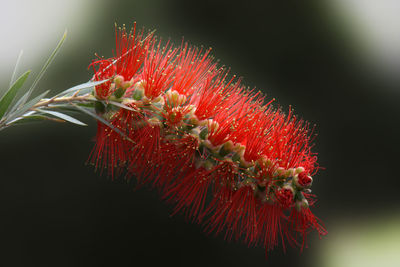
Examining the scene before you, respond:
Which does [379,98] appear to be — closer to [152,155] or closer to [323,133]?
[323,133]

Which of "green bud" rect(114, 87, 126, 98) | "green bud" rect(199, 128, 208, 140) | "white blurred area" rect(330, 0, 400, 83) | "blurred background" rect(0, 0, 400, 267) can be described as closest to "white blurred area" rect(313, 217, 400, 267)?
"blurred background" rect(0, 0, 400, 267)

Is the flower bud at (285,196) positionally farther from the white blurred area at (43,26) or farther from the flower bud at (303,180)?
the white blurred area at (43,26)

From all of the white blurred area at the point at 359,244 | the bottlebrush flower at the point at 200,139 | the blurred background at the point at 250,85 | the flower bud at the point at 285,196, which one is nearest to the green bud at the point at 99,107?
the bottlebrush flower at the point at 200,139

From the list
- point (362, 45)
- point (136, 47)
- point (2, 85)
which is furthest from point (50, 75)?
point (362, 45)

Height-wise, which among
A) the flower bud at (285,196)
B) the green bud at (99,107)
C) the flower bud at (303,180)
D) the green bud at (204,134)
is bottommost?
the green bud at (99,107)

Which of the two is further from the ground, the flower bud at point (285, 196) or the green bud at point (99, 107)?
the flower bud at point (285, 196)

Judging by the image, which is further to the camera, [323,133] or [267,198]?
[323,133]
